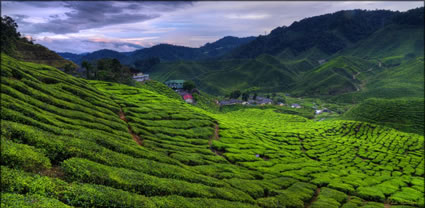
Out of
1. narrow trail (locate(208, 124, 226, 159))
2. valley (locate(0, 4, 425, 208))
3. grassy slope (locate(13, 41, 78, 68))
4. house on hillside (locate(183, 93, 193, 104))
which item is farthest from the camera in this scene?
house on hillside (locate(183, 93, 193, 104))

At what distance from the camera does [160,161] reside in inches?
1561

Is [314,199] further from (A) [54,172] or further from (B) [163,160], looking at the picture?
(A) [54,172]

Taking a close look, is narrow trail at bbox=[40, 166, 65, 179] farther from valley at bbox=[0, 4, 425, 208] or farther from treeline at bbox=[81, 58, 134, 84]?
treeline at bbox=[81, 58, 134, 84]

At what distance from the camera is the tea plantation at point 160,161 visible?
22609 mm

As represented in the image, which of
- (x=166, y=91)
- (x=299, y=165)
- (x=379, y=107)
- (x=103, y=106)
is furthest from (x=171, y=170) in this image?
(x=379, y=107)

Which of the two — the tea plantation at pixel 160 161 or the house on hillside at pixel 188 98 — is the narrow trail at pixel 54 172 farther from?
the house on hillside at pixel 188 98

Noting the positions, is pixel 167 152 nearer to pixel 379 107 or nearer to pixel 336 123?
pixel 336 123

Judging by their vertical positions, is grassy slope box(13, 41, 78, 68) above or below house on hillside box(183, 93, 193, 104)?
above

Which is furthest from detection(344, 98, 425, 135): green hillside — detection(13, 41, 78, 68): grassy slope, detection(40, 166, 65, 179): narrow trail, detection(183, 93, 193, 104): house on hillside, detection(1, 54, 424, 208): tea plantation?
detection(13, 41, 78, 68): grassy slope

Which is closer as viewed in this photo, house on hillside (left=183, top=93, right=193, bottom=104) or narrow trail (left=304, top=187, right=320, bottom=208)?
narrow trail (left=304, top=187, right=320, bottom=208)

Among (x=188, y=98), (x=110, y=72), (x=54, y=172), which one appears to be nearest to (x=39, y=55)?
(x=110, y=72)

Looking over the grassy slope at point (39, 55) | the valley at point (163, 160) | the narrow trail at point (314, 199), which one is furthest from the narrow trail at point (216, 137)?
the grassy slope at point (39, 55)

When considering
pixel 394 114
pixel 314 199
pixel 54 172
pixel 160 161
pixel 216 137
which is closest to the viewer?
pixel 54 172

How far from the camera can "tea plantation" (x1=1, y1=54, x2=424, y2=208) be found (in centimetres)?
2261
